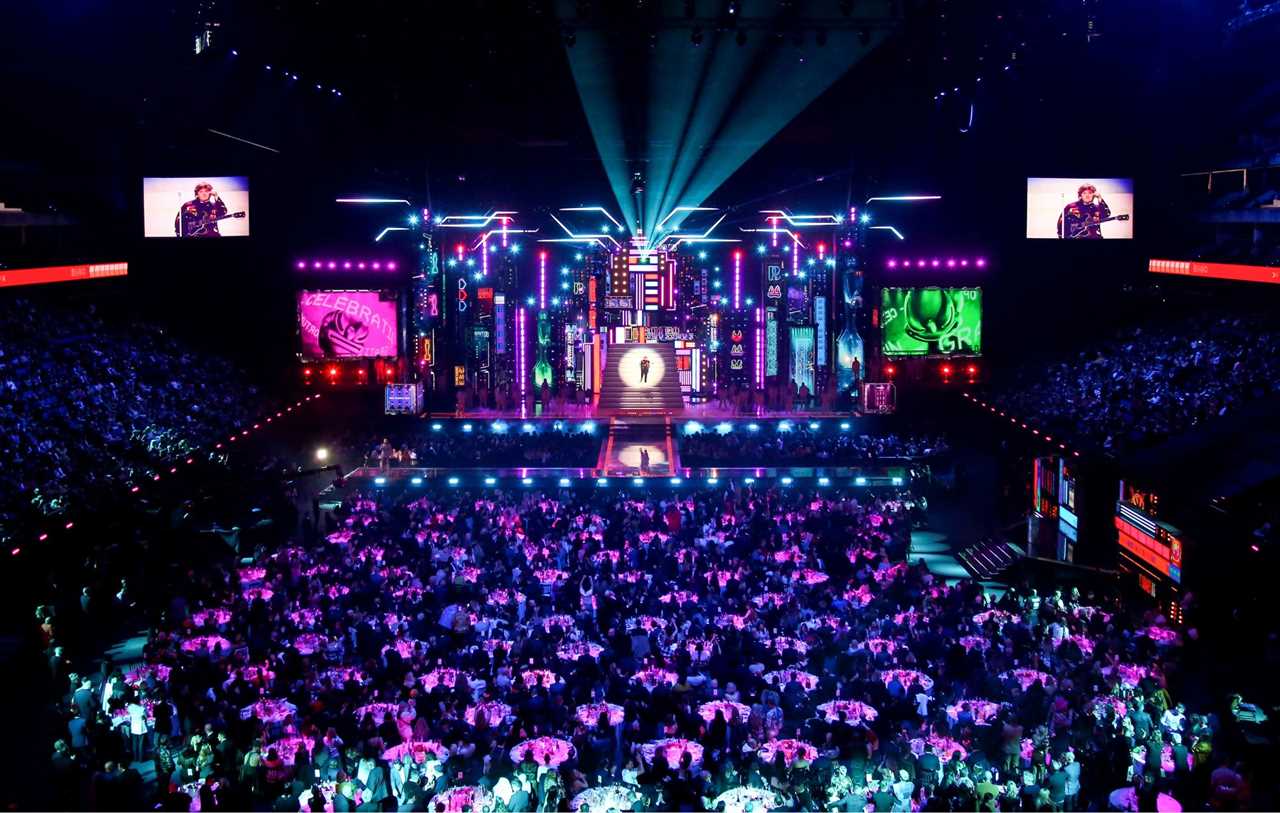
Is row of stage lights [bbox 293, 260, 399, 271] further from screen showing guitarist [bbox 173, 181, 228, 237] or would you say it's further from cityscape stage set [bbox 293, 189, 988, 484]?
screen showing guitarist [bbox 173, 181, 228, 237]

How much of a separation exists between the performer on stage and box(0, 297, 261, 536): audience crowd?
23763 millimetres

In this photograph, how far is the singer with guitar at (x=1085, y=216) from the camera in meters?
36.2

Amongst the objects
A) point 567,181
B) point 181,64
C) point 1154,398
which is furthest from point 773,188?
point 181,64

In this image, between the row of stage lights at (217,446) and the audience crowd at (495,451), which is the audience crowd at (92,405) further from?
the audience crowd at (495,451)

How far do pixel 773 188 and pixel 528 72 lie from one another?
524 inches

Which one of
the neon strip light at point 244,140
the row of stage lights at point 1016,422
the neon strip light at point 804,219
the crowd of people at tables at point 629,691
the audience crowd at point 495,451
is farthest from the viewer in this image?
the neon strip light at point 804,219

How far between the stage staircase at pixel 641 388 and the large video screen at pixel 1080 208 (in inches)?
477

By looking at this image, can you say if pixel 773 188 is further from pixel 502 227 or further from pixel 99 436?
pixel 99 436

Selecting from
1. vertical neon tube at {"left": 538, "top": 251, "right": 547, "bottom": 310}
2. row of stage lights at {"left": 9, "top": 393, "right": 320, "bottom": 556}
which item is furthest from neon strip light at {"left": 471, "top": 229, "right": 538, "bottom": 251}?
row of stage lights at {"left": 9, "top": 393, "right": 320, "bottom": 556}

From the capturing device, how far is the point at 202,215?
1431 inches

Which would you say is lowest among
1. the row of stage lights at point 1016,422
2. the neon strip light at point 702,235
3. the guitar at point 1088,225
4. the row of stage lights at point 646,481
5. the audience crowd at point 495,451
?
the row of stage lights at point 646,481

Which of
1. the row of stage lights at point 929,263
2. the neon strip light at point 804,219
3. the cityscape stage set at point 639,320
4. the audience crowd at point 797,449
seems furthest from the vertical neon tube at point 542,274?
the audience crowd at point 797,449

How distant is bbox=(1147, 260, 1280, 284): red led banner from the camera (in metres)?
26.9

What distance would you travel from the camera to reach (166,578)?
22391mm
